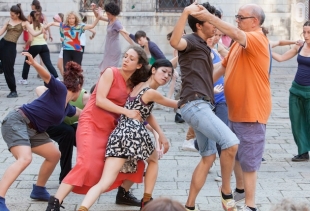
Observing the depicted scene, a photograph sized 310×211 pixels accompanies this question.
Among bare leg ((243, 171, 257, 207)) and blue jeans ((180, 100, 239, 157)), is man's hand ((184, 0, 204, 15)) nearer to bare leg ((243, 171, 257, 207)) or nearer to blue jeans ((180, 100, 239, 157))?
blue jeans ((180, 100, 239, 157))

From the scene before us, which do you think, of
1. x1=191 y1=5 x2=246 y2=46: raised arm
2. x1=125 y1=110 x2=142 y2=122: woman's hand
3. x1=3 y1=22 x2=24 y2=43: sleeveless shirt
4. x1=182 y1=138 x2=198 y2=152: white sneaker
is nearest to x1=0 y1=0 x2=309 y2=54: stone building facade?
x1=3 y1=22 x2=24 y2=43: sleeveless shirt

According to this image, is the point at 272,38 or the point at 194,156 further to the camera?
the point at 272,38

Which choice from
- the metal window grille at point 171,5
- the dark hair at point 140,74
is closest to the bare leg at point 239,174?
the dark hair at point 140,74

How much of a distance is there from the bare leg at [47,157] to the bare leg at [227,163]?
158 cm

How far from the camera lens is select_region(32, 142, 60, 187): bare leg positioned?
631cm

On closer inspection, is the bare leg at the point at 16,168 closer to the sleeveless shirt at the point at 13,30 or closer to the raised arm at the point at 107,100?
the raised arm at the point at 107,100

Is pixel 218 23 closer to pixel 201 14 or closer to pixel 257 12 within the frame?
pixel 201 14

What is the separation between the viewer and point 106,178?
570 centimetres

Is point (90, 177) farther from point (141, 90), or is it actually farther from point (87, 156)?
point (141, 90)

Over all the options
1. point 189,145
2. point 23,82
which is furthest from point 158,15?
point 189,145

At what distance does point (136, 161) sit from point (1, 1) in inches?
605

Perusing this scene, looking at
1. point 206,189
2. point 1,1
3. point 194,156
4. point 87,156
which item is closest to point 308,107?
point 194,156

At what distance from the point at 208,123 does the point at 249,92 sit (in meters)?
0.47

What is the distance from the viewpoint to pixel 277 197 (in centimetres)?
677
